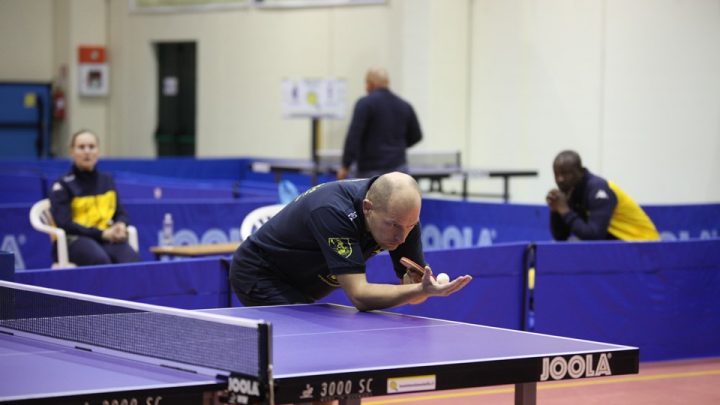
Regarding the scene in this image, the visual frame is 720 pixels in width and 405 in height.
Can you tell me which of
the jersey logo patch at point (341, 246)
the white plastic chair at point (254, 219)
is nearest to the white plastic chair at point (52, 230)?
the white plastic chair at point (254, 219)

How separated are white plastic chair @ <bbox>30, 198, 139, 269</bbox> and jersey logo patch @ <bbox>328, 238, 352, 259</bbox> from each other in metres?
4.13

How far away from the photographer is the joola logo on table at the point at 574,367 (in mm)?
3572

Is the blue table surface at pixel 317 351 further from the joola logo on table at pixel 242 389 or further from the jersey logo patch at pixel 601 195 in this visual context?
the jersey logo patch at pixel 601 195

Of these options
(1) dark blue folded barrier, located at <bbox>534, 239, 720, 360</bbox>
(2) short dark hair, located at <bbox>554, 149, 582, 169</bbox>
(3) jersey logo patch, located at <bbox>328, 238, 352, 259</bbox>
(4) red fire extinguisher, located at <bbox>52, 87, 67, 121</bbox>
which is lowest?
(1) dark blue folded barrier, located at <bbox>534, 239, 720, 360</bbox>

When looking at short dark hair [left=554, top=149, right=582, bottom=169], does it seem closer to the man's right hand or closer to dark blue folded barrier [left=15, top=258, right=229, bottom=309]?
the man's right hand

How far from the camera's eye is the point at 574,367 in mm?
3607

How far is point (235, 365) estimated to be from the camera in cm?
323

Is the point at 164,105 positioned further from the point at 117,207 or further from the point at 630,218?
the point at 630,218

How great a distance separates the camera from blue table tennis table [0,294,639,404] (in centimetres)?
310

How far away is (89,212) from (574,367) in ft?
17.1

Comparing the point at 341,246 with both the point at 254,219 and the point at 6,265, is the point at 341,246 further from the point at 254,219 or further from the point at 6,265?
the point at 254,219

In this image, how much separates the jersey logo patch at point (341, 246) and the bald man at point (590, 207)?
3.75 m

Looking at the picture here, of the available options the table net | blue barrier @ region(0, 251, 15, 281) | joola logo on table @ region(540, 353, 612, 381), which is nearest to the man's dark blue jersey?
the table net

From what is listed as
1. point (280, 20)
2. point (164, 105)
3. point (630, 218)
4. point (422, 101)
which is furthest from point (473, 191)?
point (630, 218)
